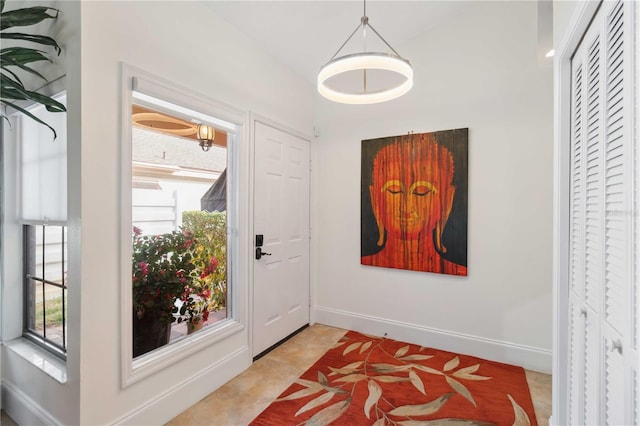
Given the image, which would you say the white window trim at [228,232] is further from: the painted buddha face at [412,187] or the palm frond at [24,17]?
the painted buddha face at [412,187]

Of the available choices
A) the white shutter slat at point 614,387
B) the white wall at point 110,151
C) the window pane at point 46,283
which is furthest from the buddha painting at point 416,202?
the window pane at point 46,283

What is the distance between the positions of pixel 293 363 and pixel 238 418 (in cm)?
76

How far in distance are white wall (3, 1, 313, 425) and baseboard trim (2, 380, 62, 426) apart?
2 cm

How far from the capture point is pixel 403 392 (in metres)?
2.22

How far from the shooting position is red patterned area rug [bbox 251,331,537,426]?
1948 mm

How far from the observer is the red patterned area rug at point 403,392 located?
195cm

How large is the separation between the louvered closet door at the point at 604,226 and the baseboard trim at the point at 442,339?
1173 mm

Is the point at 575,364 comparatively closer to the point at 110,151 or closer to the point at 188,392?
the point at 188,392

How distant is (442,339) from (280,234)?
1.87 m

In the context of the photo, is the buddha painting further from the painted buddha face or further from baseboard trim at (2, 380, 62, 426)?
baseboard trim at (2, 380, 62, 426)

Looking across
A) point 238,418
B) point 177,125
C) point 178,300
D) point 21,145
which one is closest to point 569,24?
point 177,125

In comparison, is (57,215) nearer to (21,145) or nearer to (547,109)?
(21,145)

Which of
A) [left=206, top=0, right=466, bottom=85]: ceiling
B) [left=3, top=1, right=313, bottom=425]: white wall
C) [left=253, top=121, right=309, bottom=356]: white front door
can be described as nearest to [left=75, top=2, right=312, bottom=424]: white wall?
[left=3, top=1, right=313, bottom=425]: white wall

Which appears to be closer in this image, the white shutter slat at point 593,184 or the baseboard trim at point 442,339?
the white shutter slat at point 593,184
